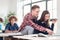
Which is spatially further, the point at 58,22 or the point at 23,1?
the point at 23,1

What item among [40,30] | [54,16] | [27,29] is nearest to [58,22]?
[54,16]

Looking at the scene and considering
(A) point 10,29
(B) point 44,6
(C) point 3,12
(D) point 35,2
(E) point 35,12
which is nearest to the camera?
(E) point 35,12

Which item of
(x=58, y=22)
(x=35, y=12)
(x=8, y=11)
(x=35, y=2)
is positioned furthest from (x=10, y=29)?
(x=8, y=11)

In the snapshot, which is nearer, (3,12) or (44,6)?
(44,6)

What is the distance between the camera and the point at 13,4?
7.12 meters

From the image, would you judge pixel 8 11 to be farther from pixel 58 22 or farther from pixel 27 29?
pixel 27 29

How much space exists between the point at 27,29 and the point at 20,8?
4428mm

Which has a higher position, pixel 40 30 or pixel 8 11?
pixel 8 11

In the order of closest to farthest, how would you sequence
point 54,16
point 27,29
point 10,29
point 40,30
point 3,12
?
point 27,29 → point 40,30 → point 10,29 → point 54,16 → point 3,12

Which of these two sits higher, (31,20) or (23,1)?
(23,1)

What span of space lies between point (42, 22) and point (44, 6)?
208cm

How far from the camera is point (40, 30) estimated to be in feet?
10.7

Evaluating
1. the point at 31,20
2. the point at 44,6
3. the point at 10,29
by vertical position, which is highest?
the point at 44,6

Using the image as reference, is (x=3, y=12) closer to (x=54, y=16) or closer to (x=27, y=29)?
(x=54, y=16)
